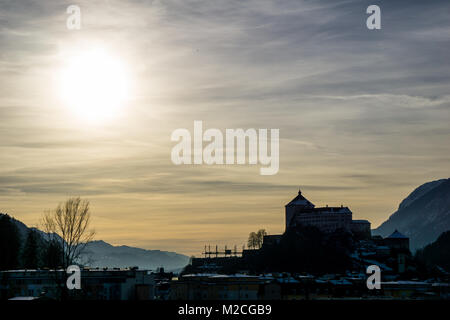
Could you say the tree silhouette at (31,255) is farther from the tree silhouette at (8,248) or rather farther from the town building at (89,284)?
the town building at (89,284)

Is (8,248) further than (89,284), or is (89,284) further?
(8,248)

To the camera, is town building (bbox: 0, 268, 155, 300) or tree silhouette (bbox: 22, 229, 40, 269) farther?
tree silhouette (bbox: 22, 229, 40, 269)

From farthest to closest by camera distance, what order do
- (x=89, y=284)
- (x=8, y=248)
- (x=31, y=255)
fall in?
(x=31, y=255) → (x=8, y=248) → (x=89, y=284)

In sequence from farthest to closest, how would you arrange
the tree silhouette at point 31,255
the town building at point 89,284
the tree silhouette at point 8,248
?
the tree silhouette at point 31,255
the tree silhouette at point 8,248
the town building at point 89,284

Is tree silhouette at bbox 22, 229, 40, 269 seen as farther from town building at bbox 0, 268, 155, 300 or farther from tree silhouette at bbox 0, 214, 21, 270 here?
town building at bbox 0, 268, 155, 300

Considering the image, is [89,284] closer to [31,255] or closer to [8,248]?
[8,248]

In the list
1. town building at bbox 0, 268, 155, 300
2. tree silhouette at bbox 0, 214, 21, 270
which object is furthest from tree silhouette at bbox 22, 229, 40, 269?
town building at bbox 0, 268, 155, 300

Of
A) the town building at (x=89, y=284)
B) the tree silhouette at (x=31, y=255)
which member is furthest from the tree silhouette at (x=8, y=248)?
the town building at (x=89, y=284)

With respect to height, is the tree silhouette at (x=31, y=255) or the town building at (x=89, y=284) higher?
the tree silhouette at (x=31, y=255)

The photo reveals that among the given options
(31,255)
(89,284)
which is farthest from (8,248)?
(89,284)

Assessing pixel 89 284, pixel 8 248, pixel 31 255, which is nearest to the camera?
pixel 89 284
